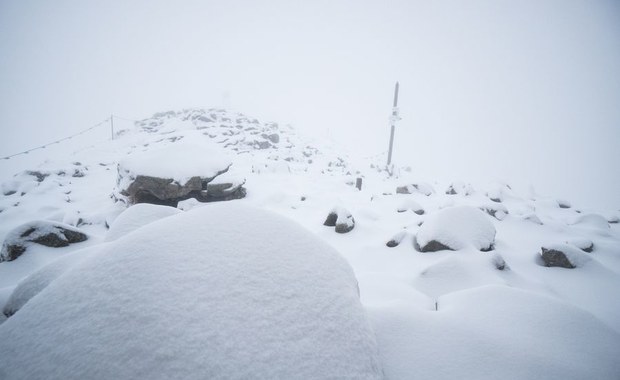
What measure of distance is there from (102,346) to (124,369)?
14 cm

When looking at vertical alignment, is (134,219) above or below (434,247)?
above

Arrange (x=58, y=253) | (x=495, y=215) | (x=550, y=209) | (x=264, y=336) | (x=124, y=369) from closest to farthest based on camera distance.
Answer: (x=124, y=369), (x=264, y=336), (x=58, y=253), (x=495, y=215), (x=550, y=209)

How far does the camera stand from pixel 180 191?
5758 millimetres

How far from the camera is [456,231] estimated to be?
3576 millimetres

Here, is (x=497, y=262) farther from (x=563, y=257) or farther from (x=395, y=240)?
(x=395, y=240)

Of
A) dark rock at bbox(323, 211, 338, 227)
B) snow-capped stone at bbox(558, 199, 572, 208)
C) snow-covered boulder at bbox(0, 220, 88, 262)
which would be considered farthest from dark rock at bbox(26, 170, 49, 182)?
snow-capped stone at bbox(558, 199, 572, 208)

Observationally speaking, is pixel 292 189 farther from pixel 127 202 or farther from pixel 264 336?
pixel 264 336

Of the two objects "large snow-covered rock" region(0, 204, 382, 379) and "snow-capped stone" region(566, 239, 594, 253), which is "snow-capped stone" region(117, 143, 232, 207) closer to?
"large snow-covered rock" region(0, 204, 382, 379)

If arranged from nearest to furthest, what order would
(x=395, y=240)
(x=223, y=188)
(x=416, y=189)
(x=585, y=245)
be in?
1. (x=585, y=245)
2. (x=395, y=240)
3. (x=223, y=188)
4. (x=416, y=189)

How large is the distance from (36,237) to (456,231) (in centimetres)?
565

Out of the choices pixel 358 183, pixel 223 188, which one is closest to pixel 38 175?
pixel 223 188

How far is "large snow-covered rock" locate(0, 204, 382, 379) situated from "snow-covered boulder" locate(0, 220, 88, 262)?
2.98 m

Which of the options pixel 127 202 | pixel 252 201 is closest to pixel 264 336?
pixel 252 201

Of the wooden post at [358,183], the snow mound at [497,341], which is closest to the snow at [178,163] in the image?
the wooden post at [358,183]
